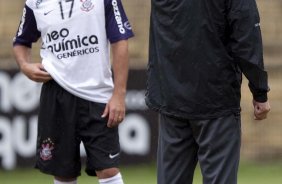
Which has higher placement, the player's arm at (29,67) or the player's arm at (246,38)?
the player's arm at (246,38)

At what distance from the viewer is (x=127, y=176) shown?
8211mm

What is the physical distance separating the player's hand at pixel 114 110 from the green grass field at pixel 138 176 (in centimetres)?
249

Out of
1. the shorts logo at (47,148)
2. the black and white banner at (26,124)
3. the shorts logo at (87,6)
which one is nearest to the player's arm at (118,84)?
the shorts logo at (87,6)

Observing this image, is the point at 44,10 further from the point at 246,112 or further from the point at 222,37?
the point at 246,112

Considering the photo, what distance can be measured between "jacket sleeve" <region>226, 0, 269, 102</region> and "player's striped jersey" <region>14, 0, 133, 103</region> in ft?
3.25

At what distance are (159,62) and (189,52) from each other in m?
0.21

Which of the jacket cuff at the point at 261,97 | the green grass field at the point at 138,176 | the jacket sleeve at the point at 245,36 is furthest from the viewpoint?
the green grass field at the point at 138,176

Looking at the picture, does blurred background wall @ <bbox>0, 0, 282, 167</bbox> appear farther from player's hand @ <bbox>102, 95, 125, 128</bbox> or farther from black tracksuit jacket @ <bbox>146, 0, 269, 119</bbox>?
black tracksuit jacket @ <bbox>146, 0, 269, 119</bbox>

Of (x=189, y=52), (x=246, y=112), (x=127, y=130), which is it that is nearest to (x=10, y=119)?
(x=127, y=130)

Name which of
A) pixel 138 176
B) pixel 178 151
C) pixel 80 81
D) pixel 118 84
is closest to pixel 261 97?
pixel 178 151

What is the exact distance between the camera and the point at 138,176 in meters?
8.20

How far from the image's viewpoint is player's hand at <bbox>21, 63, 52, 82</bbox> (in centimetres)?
543

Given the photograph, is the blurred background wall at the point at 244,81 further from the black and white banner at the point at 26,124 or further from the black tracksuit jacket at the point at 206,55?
the black tracksuit jacket at the point at 206,55

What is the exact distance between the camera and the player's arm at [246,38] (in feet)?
14.8
